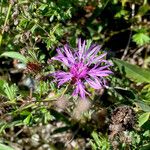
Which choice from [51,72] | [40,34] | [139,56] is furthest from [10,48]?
[139,56]

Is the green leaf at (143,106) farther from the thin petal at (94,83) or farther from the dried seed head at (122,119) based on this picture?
the thin petal at (94,83)

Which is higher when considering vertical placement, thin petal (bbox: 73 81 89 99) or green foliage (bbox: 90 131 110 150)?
thin petal (bbox: 73 81 89 99)

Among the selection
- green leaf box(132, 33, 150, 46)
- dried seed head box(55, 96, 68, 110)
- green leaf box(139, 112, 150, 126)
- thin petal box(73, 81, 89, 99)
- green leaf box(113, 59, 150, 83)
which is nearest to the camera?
thin petal box(73, 81, 89, 99)

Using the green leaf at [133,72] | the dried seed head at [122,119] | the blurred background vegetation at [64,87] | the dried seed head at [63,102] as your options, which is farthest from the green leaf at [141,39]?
the dried seed head at [122,119]

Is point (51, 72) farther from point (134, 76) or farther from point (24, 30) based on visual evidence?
point (134, 76)

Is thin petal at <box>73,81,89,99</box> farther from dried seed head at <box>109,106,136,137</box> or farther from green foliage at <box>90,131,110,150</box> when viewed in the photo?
green foliage at <box>90,131,110,150</box>

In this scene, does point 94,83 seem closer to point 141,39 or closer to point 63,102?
point 63,102

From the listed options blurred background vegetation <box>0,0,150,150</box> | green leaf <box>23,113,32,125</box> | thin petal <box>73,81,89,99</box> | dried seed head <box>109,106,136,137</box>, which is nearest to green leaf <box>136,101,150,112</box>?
blurred background vegetation <box>0,0,150,150</box>
